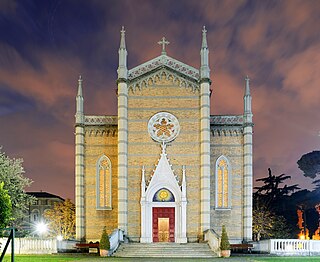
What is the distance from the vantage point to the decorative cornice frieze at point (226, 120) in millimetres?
38844

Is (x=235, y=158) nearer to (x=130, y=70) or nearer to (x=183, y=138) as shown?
(x=183, y=138)

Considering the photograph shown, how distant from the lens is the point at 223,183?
38219 millimetres

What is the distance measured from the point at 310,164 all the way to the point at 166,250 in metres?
30.2

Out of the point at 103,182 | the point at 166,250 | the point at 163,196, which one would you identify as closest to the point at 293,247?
the point at 166,250

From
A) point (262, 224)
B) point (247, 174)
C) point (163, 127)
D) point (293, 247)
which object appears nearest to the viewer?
point (293, 247)

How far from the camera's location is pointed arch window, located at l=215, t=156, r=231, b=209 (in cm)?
3806

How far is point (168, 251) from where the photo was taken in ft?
103

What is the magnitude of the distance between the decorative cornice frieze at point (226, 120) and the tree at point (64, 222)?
92.2 feet

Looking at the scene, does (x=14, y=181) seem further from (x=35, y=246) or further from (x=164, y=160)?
(x=164, y=160)

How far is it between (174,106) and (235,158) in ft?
22.6

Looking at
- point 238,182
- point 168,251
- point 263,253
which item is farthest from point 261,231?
point 168,251

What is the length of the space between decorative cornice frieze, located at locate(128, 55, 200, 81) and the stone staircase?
44.5 feet

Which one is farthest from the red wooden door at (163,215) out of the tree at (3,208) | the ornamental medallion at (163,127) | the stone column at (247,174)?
the tree at (3,208)

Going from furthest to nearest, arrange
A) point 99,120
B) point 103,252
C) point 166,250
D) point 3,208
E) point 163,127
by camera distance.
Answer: point 99,120 < point 163,127 < point 166,250 < point 103,252 < point 3,208
